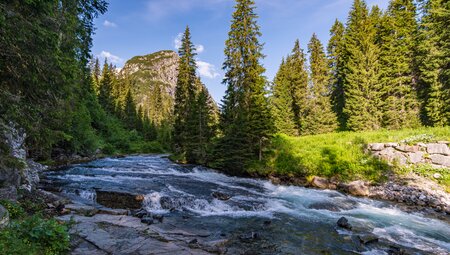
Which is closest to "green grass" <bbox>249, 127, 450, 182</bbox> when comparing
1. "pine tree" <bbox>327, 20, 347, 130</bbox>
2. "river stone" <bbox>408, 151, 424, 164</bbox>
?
"river stone" <bbox>408, 151, 424, 164</bbox>

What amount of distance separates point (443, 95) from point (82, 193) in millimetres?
30643

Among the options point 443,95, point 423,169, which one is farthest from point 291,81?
point 423,169

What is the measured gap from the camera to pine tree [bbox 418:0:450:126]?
24750 millimetres

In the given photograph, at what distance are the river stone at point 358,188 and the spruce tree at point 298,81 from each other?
860 inches

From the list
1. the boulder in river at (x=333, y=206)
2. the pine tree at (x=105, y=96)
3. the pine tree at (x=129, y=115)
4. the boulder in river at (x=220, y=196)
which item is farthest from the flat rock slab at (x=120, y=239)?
the pine tree at (x=129, y=115)

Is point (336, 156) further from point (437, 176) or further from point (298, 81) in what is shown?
point (298, 81)

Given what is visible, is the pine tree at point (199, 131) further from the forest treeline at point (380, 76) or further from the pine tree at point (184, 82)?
the forest treeline at point (380, 76)

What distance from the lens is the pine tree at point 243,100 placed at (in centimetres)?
2309

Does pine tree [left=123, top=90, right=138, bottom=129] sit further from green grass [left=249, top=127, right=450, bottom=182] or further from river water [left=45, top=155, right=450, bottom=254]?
river water [left=45, top=155, right=450, bottom=254]

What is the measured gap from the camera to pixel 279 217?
11891mm

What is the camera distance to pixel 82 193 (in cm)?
1256

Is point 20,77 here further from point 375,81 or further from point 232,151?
point 375,81

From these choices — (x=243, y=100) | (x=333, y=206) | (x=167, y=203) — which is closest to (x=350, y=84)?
(x=243, y=100)

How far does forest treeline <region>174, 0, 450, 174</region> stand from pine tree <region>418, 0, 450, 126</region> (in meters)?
0.09
